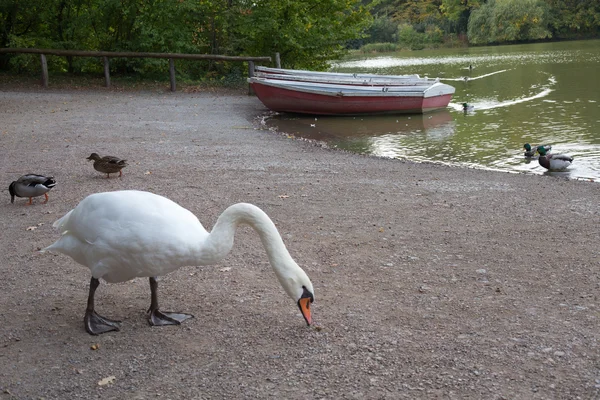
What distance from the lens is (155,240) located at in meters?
4.01

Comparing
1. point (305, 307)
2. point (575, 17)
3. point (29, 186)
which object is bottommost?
point (305, 307)

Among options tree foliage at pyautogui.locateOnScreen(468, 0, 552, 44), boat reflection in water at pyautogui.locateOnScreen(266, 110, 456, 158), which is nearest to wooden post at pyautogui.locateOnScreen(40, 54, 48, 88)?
boat reflection in water at pyautogui.locateOnScreen(266, 110, 456, 158)

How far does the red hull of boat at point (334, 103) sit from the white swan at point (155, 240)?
1428 centimetres

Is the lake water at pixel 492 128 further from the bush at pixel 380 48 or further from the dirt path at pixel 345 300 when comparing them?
the bush at pixel 380 48

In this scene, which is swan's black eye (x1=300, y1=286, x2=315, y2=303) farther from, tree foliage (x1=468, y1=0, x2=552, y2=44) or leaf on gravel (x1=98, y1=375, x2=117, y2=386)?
tree foliage (x1=468, y1=0, x2=552, y2=44)

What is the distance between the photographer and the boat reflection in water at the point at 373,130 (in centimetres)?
1423

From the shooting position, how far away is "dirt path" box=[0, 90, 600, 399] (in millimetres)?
3818

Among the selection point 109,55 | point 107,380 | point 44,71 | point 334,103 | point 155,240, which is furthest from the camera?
point 109,55

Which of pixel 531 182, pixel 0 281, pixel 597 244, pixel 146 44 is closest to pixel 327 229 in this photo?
pixel 597 244

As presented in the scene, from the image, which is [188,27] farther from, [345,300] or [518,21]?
[518,21]

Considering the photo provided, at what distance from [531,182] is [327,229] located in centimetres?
423

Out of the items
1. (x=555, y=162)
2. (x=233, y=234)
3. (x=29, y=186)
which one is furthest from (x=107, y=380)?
(x=555, y=162)

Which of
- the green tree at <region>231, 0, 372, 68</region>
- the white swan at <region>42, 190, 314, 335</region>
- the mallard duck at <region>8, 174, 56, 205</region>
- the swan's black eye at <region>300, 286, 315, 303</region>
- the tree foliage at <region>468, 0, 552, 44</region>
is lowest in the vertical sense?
the swan's black eye at <region>300, 286, 315, 303</region>

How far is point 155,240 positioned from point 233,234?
0.50m
